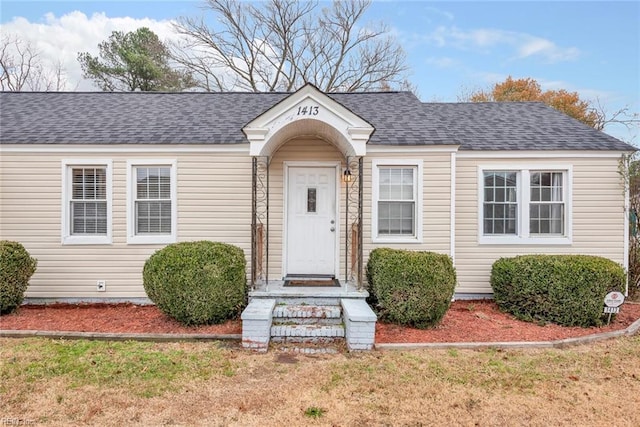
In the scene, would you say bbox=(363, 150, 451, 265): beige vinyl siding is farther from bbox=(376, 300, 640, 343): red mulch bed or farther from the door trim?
bbox=(376, 300, 640, 343): red mulch bed

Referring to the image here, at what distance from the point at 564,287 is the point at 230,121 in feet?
23.5

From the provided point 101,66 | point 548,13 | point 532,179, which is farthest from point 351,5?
point 532,179

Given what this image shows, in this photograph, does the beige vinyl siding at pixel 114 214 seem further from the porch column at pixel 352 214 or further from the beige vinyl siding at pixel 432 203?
the beige vinyl siding at pixel 432 203

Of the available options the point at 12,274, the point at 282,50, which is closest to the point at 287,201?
the point at 12,274

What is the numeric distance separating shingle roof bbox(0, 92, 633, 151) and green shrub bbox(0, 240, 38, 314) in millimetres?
2191

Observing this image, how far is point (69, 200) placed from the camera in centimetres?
693

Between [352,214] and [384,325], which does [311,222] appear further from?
[384,325]

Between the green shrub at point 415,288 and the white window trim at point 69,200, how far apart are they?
5.41 meters

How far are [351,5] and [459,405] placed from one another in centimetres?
2208

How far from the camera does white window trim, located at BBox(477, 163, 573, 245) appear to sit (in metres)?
7.26

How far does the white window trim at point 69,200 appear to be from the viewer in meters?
6.88

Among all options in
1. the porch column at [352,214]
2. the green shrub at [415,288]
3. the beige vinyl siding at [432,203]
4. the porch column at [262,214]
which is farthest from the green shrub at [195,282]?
the beige vinyl siding at [432,203]

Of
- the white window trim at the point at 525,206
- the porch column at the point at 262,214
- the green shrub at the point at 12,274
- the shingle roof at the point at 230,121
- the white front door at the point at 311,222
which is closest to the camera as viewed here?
the green shrub at the point at 12,274

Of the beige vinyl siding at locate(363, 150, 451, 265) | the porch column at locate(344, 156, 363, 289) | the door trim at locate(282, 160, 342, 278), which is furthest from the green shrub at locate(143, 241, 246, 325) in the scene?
the beige vinyl siding at locate(363, 150, 451, 265)
